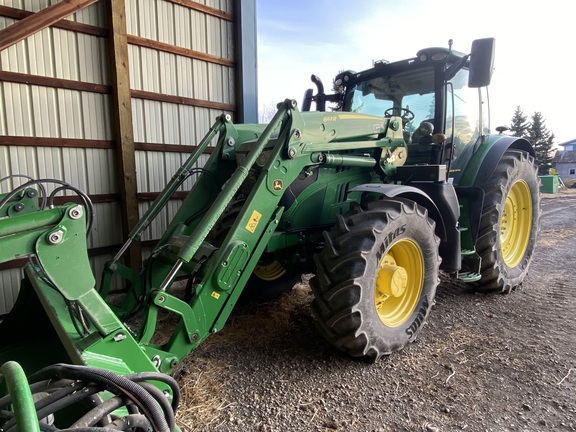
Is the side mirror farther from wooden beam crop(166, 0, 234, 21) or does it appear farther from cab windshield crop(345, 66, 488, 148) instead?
wooden beam crop(166, 0, 234, 21)

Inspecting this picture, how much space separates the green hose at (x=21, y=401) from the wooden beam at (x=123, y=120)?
131 inches

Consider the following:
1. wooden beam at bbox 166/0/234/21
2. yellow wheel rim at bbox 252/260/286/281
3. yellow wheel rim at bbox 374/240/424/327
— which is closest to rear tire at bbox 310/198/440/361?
yellow wheel rim at bbox 374/240/424/327

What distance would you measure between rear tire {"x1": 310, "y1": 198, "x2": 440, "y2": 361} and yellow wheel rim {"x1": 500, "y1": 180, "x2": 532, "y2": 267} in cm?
194

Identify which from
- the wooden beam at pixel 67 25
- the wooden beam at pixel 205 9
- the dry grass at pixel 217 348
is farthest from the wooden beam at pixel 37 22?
the dry grass at pixel 217 348

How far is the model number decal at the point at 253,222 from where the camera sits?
8.30ft

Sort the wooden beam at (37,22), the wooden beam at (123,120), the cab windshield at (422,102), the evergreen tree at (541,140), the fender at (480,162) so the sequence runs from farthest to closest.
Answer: the evergreen tree at (541,140) < the wooden beam at (123,120) < the fender at (480,162) < the cab windshield at (422,102) < the wooden beam at (37,22)

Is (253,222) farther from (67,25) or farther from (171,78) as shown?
(67,25)

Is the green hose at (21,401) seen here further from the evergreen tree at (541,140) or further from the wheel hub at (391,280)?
the evergreen tree at (541,140)

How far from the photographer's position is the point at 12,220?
159 centimetres

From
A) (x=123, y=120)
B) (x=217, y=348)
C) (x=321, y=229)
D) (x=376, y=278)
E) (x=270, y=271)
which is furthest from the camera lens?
(x=123, y=120)

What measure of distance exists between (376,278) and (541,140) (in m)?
37.7

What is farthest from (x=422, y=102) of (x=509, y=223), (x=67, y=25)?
(x=67, y=25)

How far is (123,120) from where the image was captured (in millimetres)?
4250

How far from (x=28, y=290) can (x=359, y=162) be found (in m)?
2.48
